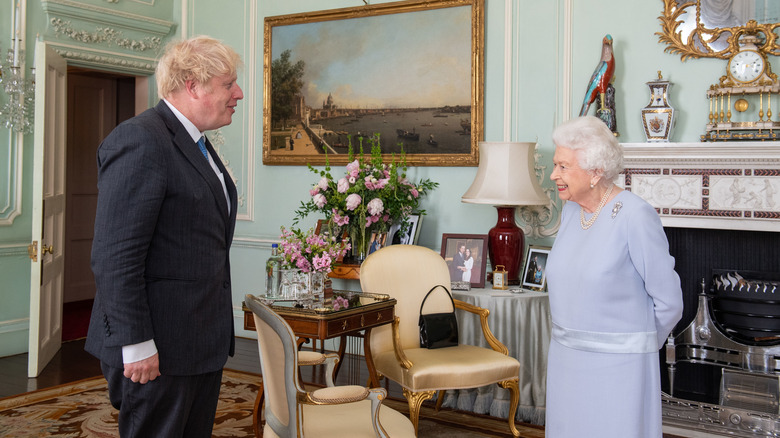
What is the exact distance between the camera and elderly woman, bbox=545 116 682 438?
2.25 m

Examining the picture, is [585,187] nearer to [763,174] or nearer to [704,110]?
[763,174]

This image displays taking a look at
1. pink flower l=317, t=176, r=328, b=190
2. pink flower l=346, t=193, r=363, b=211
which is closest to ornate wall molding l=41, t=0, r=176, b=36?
pink flower l=317, t=176, r=328, b=190

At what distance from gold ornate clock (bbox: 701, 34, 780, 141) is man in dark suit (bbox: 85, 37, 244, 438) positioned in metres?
3.18

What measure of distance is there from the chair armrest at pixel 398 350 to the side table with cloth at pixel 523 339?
0.72m

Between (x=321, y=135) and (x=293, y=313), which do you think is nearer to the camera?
(x=293, y=313)

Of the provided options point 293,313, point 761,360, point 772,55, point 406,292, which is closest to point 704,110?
point 772,55

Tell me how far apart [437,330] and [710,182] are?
5.96ft

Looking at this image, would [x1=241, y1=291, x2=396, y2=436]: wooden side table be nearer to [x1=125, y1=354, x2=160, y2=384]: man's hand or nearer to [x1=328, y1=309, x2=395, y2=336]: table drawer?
[x1=328, y1=309, x2=395, y2=336]: table drawer

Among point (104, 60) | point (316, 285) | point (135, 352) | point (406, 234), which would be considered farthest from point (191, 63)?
point (104, 60)

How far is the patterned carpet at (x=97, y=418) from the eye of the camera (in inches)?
149

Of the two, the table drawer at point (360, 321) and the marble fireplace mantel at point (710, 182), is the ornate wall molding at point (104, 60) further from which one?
the marble fireplace mantel at point (710, 182)

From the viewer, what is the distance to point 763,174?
150 inches

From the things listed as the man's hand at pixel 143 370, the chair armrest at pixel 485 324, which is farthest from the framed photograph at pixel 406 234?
the man's hand at pixel 143 370

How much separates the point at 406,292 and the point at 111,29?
13.2ft
